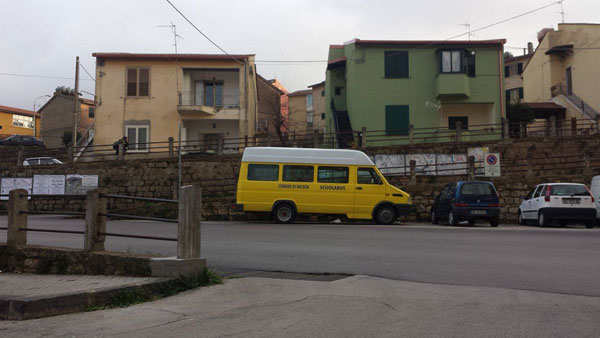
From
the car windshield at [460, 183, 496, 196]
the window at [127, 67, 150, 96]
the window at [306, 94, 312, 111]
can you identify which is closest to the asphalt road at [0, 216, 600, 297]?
the car windshield at [460, 183, 496, 196]

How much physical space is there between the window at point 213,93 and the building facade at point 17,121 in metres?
33.0

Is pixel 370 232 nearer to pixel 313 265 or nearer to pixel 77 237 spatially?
pixel 313 265

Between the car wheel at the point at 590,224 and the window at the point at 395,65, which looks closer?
the car wheel at the point at 590,224

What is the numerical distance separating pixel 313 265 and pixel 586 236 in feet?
27.0

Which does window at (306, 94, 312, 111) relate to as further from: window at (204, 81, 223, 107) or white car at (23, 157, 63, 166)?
white car at (23, 157, 63, 166)

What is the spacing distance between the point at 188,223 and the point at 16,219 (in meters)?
3.53

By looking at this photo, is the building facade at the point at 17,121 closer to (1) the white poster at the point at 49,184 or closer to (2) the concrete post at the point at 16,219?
(1) the white poster at the point at 49,184

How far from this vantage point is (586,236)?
40.0 feet

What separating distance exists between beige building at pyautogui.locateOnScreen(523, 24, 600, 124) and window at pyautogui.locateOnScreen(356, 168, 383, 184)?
2200cm

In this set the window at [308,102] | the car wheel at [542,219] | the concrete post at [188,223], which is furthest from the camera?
the window at [308,102]

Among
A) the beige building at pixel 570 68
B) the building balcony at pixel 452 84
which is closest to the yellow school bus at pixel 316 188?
the building balcony at pixel 452 84

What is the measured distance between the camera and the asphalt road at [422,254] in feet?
22.7

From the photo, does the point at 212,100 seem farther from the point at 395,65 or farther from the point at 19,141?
the point at 19,141

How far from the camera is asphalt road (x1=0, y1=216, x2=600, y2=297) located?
6926 millimetres
